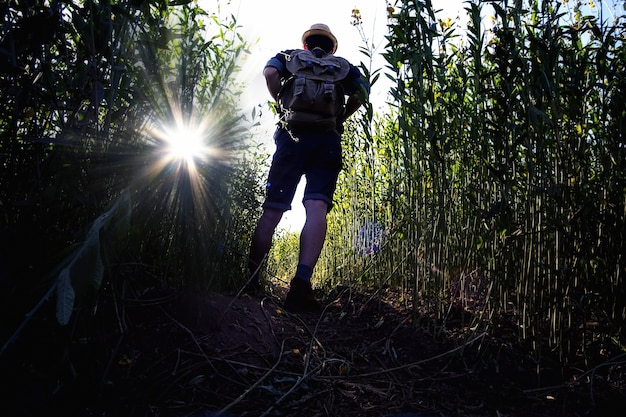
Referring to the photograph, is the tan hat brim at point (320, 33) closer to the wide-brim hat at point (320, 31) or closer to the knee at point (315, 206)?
the wide-brim hat at point (320, 31)

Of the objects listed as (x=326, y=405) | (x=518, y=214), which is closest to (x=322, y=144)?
(x=518, y=214)

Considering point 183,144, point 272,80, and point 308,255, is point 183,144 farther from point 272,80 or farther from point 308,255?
point 272,80

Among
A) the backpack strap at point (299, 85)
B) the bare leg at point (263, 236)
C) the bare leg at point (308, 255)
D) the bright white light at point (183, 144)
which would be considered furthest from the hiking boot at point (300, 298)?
the backpack strap at point (299, 85)

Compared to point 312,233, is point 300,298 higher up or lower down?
lower down

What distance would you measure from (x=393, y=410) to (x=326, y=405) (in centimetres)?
21

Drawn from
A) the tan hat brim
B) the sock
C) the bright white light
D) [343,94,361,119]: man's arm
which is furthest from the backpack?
the bright white light

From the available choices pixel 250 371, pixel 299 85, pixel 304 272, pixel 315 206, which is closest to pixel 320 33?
pixel 299 85

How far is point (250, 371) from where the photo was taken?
143 centimetres

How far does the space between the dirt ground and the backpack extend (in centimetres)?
129

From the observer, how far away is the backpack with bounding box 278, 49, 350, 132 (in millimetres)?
2635

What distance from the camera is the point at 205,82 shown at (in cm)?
195

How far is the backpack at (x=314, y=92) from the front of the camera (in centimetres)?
263

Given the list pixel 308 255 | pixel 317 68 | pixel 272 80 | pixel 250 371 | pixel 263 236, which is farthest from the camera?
pixel 272 80

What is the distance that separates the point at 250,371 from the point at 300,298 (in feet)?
3.07
